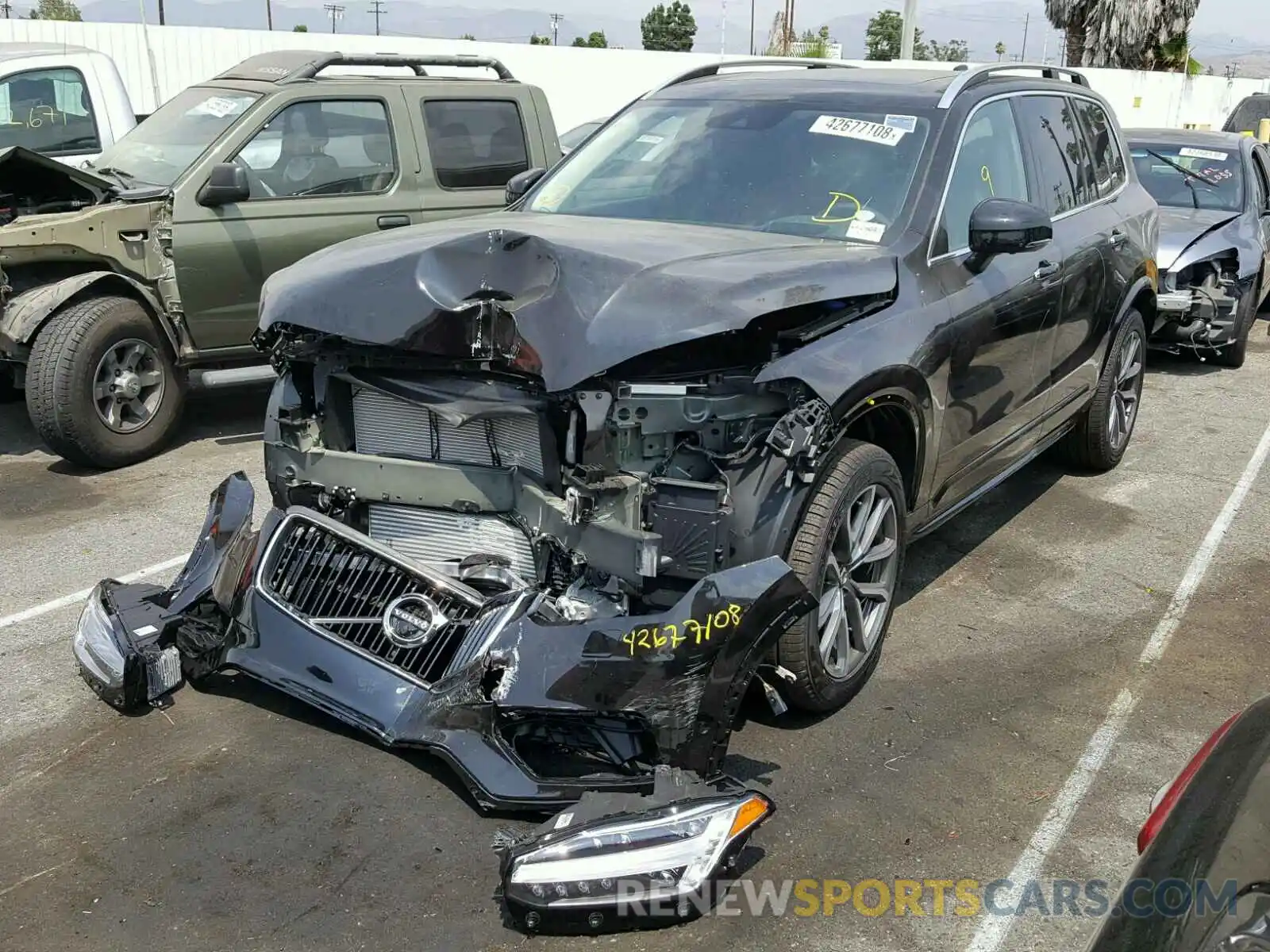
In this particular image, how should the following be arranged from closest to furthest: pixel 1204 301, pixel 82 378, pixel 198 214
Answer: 1. pixel 82 378
2. pixel 198 214
3. pixel 1204 301

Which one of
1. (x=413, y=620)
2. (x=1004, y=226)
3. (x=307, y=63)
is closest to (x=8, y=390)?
(x=307, y=63)

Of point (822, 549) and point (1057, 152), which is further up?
point (1057, 152)

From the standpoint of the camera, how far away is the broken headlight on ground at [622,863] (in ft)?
9.33

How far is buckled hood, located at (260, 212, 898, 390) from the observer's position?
3365mm

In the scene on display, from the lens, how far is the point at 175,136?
7.55m

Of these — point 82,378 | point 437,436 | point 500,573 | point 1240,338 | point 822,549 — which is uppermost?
point 437,436

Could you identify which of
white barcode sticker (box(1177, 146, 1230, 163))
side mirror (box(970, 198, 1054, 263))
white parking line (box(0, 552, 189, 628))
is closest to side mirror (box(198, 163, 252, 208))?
white parking line (box(0, 552, 189, 628))

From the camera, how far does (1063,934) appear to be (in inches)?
120

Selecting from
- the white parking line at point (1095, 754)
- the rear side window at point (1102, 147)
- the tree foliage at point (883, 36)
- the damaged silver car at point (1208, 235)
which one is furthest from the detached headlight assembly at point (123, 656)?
the tree foliage at point (883, 36)

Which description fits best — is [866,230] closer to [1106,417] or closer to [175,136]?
[1106,417]

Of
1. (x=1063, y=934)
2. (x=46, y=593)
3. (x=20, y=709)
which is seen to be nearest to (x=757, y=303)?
(x=1063, y=934)

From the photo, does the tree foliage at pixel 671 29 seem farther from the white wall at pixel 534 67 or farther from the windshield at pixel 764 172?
the windshield at pixel 764 172

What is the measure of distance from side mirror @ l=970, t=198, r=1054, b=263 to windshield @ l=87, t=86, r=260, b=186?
4.73 metres

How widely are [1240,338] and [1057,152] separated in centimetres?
508
